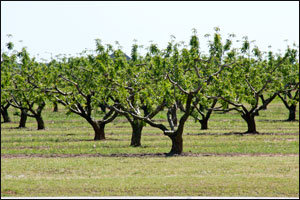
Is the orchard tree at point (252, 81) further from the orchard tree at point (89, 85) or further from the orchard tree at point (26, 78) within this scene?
the orchard tree at point (26, 78)

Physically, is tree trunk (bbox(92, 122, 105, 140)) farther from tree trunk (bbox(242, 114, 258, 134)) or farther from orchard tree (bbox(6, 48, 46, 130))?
tree trunk (bbox(242, 114, 258, 134))

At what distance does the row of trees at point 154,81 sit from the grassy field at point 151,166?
6.01 feet

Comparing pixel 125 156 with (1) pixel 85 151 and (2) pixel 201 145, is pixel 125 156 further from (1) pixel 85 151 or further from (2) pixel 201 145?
(2) pixel 201 145

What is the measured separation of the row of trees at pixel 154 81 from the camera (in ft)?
82.8

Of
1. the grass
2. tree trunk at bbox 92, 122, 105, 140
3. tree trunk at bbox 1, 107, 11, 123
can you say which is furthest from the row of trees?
tree trunk at bbox 1, 107, 11, 123

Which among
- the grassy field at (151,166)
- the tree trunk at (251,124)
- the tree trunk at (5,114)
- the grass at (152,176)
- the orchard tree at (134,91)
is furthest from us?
the tree trunk at (5,114)

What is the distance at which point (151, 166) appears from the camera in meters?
20.4

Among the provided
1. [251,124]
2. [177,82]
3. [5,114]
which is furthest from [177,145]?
[5,114]

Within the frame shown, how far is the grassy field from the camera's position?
14.9 m

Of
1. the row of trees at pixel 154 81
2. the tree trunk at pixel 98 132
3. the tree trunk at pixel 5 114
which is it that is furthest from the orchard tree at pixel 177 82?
the tree trunk at pixel 5 114

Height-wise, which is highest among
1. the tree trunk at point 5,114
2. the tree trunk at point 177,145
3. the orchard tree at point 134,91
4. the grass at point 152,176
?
the orchard tree at point 134,91

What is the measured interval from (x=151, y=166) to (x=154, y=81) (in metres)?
9.54

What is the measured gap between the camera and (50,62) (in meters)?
42.2

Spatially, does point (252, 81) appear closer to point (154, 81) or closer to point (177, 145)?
point (154, 81)
